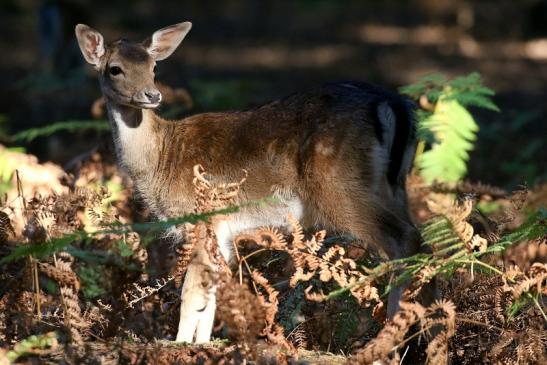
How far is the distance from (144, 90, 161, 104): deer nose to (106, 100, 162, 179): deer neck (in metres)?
0.42

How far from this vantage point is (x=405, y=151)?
633 cm

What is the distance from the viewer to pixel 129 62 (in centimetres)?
675

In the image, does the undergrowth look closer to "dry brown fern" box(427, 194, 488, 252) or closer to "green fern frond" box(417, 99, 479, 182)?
"dry brown fern" box(427, 194, 488, 252)

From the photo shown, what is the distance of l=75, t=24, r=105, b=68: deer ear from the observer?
688 cm

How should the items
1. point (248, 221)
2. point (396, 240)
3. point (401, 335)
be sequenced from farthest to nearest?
point (248, 221) < point (396, 240) < point (401, 335)

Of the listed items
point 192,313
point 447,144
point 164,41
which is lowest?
point 192,313

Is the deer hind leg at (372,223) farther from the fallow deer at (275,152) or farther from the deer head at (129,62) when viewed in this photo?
the deer head at (129,62)

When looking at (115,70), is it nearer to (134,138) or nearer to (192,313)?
(134,138)

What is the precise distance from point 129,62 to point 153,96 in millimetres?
376

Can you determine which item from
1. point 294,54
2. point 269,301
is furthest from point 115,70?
point 294,54

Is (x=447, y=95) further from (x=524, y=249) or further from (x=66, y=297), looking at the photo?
(x=66, y=297)

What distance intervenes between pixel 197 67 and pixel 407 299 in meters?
13.8

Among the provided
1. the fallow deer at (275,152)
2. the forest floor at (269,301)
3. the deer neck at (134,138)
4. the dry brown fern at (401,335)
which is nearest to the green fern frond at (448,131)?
the forest floor at (269,301)

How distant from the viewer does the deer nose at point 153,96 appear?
21.4 ft
